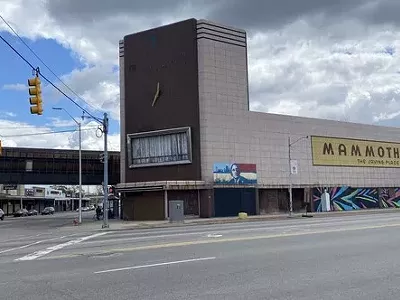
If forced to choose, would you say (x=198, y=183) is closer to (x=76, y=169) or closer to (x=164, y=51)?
(x=164, y=51)

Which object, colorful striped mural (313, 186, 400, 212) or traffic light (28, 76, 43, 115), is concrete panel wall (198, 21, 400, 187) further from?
traffic light (28, 76, 43, 115)

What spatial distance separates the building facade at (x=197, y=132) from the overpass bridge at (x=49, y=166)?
1971 cm

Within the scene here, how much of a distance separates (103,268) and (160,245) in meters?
4.99

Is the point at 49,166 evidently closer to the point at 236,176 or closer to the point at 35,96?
the point at 236,176

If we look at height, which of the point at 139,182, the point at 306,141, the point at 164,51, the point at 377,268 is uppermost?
the point at 164,51

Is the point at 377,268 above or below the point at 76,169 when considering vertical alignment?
below

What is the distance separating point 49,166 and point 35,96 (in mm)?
52260

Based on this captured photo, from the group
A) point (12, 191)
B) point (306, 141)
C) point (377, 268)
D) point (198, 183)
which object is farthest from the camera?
point (12, 191)

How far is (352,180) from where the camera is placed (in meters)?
56.0

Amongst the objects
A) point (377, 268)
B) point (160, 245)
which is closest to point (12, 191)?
point (160, 245)

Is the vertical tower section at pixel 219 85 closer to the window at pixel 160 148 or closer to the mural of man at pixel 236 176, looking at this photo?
the mural of man at pixel 236 176

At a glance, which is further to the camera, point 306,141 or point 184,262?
point 306,141

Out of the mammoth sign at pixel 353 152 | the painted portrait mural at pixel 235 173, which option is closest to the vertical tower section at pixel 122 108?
the painted portrait mural at pixel 235 173

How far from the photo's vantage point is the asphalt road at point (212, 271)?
843 centimetres
